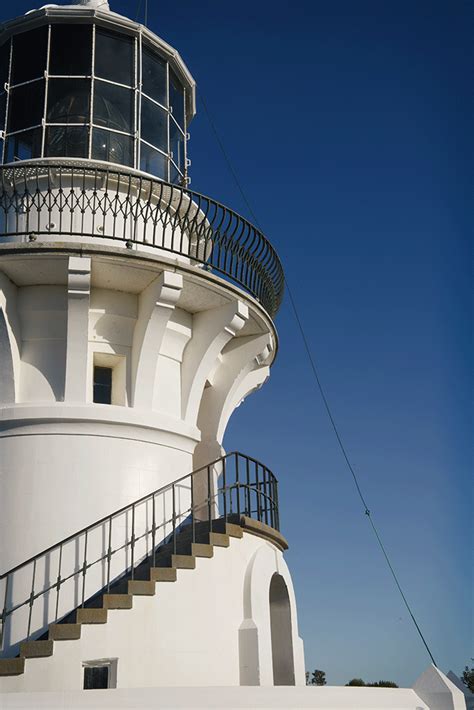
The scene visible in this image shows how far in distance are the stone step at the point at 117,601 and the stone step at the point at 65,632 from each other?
0.42 meters

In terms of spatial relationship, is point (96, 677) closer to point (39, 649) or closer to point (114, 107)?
point (39, 649)

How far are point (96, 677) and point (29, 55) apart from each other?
31.7ft

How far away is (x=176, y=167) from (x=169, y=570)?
7.07m

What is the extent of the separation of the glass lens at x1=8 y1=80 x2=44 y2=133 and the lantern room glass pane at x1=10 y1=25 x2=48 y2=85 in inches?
7.2

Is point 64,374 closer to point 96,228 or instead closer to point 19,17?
point 96,228

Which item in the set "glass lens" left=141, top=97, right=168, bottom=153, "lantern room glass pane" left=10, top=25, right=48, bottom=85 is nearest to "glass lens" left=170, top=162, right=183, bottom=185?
"glass lens" left=141, top=97, right=168, bottom=153

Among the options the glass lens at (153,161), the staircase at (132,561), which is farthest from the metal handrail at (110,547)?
the glass lens at (153,161)

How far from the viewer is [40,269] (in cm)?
1204

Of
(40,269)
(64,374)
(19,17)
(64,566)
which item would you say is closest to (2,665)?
(64,566)

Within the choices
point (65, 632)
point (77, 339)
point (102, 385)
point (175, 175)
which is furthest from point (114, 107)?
point (65, 632)

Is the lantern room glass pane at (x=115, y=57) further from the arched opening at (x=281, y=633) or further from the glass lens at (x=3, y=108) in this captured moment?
the arched opening at (x=281, y=633)

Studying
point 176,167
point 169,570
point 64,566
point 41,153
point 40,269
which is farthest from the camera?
point 176,167

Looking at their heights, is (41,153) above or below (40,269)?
above

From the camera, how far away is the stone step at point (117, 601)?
9.91m
